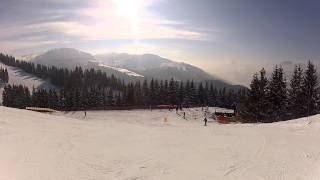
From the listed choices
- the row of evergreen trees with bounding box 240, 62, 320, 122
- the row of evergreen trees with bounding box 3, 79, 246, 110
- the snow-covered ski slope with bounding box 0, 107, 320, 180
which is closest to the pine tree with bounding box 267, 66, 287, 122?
the row of evergreen trees with bounding box 240, 62, 320, 122

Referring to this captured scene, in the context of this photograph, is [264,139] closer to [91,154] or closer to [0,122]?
[91,154]

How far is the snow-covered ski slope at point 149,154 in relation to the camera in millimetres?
14258

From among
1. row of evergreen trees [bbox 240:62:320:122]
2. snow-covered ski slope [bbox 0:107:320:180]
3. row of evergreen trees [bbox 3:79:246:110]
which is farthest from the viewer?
row of evergreen trees [bbox 3:79:246:110]

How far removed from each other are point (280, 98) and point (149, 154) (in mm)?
49871

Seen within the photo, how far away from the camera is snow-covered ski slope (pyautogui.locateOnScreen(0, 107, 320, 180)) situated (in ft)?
46.8

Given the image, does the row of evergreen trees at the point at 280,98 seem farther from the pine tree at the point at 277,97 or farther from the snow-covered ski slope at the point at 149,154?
the snow-covered ski slope at the point at 149,154

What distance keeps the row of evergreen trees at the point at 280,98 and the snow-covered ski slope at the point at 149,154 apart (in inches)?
1436

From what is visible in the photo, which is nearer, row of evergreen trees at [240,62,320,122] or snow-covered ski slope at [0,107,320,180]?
snow-covered ski slope at [0,107,320,180]

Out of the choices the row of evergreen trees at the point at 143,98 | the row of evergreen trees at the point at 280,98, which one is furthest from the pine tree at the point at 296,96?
the row of evergreen trees at the point at 143,98

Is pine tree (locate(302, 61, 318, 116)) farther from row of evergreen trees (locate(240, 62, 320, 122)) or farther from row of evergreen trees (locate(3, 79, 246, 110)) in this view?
row of evergreen trees (locate(3, 79, 246, 110))

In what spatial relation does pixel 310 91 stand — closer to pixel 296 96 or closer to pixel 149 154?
pixel 296 96

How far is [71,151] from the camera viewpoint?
17.2m

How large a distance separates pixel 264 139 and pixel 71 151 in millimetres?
11510

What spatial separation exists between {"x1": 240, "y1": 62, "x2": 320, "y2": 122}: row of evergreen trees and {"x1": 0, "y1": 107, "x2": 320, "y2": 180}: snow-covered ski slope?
36469 millimetres
